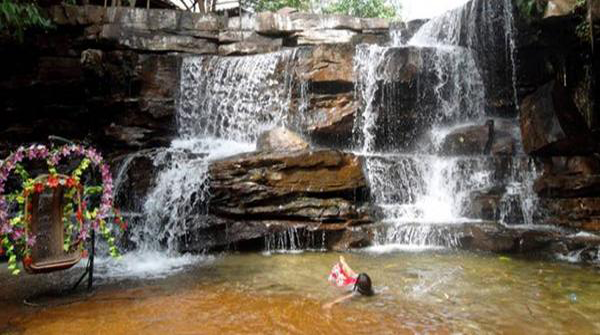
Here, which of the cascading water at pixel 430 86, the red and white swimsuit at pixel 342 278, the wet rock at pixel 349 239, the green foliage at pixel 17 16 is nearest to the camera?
the red and white swimsuit at pixel 342 278

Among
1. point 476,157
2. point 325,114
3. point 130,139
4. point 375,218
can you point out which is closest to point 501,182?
point 476,157

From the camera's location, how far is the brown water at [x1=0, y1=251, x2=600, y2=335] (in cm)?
352

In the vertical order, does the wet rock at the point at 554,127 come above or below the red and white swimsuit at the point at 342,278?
above

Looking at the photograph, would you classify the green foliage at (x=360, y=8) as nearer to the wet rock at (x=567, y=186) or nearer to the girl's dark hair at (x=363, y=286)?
the wet rock at (x=567, y=186)

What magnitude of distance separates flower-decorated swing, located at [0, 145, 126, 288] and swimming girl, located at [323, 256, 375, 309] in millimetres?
2399

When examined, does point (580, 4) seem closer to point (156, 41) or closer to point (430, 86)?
point (430, 86)

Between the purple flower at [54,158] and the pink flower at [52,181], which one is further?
the purple flower at [54,158]

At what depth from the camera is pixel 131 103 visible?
1100cm

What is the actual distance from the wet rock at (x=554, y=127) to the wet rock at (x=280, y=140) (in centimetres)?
462

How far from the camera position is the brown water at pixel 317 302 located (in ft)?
11.5

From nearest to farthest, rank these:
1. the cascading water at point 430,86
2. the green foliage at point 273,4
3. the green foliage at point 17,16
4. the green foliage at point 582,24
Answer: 1. the green foliage at point 582,24
2. the green foliage at point 17,16
3. the cascading water at point 430,86
4. the green foliage at point 273,4

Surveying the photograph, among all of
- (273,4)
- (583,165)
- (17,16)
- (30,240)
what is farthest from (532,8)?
(273,4)

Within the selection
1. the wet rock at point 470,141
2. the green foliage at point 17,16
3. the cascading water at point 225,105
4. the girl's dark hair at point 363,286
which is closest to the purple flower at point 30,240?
the girl's dark hair at point 363,286

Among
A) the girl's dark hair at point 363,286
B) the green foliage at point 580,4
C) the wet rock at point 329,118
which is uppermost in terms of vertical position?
the green foliage at point 580,4
